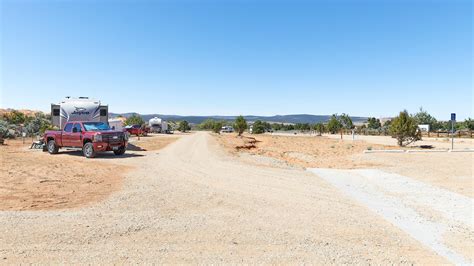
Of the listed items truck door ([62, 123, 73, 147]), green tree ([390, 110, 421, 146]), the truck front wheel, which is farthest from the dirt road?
green tree ([390, 110, 421, 146])

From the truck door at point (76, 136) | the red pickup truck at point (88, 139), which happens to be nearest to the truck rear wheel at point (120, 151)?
the red pickup truck at point (88, 139)

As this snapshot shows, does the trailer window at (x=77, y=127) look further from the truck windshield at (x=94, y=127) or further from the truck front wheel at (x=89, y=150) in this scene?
the truck front wheel at (x=89, y=150)

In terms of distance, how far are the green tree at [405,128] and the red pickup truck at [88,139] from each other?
85.5 feet

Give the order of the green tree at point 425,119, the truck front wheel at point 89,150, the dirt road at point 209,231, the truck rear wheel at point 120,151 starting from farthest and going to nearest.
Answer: the green tree at point 425,119 < the truck rear wheel at point 120,151 < the truck front wheel at point 89,150 < the dirt road at point 209,231

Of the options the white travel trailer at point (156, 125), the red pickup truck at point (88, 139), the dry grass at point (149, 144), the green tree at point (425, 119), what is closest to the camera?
the red pickup truck at point (88, 139)

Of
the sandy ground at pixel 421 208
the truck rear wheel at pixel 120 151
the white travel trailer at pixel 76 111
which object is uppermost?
the white travel trailer at pixel 76 111

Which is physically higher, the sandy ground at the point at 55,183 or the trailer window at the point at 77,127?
the trailer window at the point at 77,127

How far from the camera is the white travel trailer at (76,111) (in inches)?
944

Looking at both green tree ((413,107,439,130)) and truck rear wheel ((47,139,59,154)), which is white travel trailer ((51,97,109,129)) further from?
green tree ((413,107,439,130))

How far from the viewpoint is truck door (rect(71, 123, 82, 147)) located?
1975cm

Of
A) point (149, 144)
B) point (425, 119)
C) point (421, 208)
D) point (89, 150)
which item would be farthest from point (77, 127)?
point (425, 119)

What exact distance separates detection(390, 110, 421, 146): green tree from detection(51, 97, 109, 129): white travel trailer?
87.0ft

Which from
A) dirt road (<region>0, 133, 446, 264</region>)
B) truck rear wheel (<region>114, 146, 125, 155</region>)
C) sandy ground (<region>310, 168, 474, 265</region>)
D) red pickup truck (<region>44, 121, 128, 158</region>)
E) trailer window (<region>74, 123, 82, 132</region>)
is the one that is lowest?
sandy ground (<region>310, 168, 474, 265</region>)

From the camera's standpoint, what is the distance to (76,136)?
1988cm
